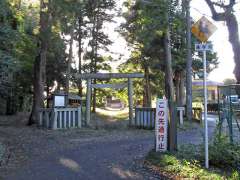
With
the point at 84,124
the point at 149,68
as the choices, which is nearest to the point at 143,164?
the point at 84,124

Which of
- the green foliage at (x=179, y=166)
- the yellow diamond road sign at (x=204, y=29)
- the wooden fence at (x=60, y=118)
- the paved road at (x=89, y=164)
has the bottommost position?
the paved road at (x=89, y=164)

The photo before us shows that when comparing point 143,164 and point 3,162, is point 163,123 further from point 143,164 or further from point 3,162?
point 3,162

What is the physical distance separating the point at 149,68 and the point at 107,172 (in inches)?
987

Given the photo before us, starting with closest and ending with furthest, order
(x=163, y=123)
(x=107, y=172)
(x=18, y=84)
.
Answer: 1. (x=107, y=172)
2. (x=163, y=123)
3. (x=18, y=84)

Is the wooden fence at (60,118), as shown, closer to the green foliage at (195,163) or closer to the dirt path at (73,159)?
the dirt path at (73,159)

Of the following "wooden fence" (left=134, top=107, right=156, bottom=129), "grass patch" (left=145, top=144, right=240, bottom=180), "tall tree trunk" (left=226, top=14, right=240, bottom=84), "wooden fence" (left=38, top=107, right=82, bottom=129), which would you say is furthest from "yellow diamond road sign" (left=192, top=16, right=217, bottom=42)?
"wooden fence" (left=38, top=107, right=82, bottom=129)

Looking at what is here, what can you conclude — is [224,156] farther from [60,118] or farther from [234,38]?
[60,118]

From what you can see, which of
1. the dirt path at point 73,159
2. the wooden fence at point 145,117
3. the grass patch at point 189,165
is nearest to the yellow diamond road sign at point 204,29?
the grass patch at point 189,165

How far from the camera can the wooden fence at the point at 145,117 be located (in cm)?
1844

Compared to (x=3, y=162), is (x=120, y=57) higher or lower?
higher

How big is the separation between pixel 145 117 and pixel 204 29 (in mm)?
11045

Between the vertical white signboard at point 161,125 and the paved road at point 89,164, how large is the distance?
62cm

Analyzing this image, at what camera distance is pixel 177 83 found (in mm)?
36094

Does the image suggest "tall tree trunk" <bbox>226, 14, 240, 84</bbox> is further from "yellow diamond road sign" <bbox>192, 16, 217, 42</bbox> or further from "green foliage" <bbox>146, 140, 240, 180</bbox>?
"green foliage" <bbox>146, 140, 240, 180</bbox>
